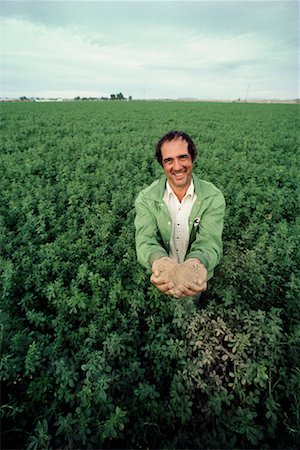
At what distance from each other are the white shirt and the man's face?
0.16 metres

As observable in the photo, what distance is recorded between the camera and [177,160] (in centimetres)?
219

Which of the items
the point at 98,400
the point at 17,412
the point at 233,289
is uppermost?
the point at 233,289

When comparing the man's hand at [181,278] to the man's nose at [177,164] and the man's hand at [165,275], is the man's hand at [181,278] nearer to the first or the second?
the man's hand at [165,275]

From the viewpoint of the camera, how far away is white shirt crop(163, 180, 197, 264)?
2406 millimetres

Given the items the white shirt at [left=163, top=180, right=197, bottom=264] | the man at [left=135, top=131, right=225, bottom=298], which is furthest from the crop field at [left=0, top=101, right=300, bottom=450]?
the man at [left=135, top=131, right=225, bottom=298]

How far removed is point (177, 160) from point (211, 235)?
0.66 m

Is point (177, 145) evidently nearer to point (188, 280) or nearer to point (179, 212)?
point (179, 212)

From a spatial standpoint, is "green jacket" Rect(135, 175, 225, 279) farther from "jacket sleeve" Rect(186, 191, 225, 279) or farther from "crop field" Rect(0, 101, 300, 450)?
"crop field" Rect(0, 101, 300, 450)

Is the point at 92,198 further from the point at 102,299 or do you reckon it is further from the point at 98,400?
the point at 98,400

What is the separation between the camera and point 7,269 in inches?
119

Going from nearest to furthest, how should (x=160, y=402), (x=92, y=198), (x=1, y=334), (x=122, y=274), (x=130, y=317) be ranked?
(x=160, y=402), (x=1, y=334), (x=130, y=317), (x=122, y=274), (x=92, y=198)

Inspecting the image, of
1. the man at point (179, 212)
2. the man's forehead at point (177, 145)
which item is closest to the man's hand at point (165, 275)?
the man at point (179, 212)

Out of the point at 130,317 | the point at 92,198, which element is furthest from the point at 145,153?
the point at 130,317

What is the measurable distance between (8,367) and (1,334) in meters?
0.38
